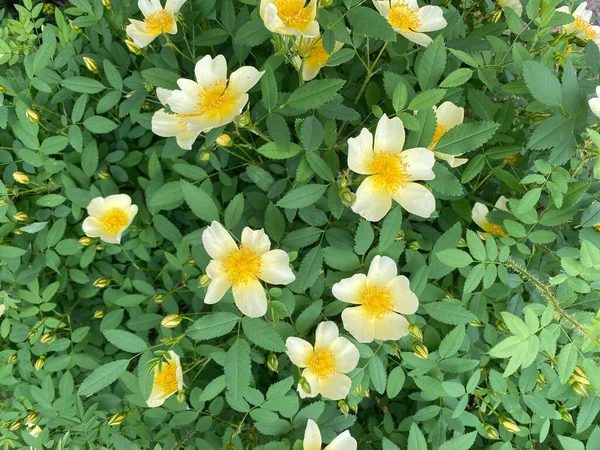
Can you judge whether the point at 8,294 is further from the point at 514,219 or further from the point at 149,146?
the point at 514,219

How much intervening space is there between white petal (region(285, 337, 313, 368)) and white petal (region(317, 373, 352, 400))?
0.07 meters

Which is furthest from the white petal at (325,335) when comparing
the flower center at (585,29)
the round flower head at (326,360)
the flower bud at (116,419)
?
the flower center at (585,29)

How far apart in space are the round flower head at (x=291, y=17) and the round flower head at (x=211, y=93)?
0.14 m

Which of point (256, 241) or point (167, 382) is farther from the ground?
point (256, 241)

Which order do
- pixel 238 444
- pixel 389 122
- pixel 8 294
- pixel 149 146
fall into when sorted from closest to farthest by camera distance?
1. pixel 389 122
2. pixel 238 444
3. pixel 8 294
4. pixel 149 146

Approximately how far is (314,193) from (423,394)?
2.22 ft

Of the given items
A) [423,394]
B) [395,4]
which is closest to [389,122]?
[395,4]

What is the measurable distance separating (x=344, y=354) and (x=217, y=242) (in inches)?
17.7

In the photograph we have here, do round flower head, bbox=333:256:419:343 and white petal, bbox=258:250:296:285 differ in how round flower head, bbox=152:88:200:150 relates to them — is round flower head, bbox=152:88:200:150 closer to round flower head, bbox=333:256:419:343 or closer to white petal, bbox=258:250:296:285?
white petal, bbox=258:250:296:285

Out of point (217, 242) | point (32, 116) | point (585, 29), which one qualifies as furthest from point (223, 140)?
point (585, 29)

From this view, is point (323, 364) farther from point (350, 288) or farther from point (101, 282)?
point (101, 282)

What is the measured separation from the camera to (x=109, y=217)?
1.40 meters

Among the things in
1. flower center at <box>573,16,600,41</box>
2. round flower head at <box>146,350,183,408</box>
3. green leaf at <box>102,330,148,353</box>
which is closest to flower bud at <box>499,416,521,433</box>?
round flower head at <box>146,350,183,408</box>

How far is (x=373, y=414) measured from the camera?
1.63 m
